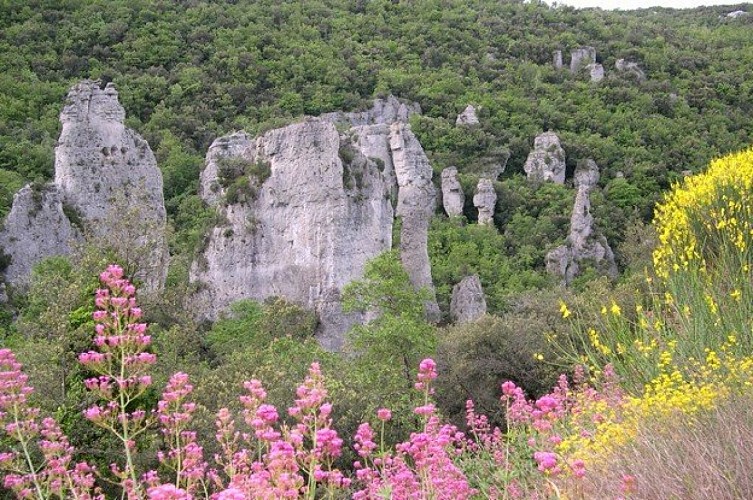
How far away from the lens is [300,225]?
91.6 ft

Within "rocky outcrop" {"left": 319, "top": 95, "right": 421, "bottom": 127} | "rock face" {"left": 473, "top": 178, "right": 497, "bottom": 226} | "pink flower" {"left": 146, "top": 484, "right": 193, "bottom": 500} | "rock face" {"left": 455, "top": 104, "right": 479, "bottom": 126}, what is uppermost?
"pink flower" {"left": 146, "top": 484, "right": 193, "bottom": 500}

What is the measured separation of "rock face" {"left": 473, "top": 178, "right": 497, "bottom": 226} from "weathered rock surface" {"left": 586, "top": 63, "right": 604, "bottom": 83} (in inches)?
1193

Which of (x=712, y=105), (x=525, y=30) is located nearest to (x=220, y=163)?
(x=712, y=105)

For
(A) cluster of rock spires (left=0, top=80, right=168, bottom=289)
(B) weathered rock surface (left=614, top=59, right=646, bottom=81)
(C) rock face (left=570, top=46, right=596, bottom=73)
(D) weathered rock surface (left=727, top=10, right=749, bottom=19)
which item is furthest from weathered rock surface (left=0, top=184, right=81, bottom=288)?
(D) weathered rock surface (left=727, top=10, right=749, bottom=19)

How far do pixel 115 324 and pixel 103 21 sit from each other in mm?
71164

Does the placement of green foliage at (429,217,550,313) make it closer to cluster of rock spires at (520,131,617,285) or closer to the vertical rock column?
cluster of rock spires at (520,131,617,285)

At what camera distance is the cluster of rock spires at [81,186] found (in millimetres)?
28422

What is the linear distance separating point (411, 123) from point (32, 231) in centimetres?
4213

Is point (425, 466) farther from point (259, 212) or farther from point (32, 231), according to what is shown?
point (32, 231)

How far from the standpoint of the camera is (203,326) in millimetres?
27281

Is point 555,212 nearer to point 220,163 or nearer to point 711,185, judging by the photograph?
point 220,163

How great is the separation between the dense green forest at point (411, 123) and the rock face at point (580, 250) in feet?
4.33

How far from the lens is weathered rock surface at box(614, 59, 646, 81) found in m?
78.3

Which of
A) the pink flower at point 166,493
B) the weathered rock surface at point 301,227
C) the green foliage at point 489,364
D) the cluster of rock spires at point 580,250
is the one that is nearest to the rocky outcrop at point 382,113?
the cluster of rock spires at point 580,250
